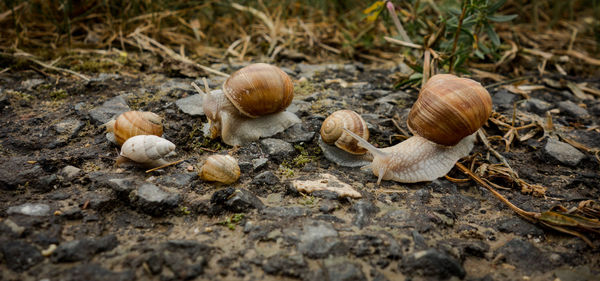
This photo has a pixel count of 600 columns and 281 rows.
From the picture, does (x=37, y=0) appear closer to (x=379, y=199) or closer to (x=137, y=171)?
(x=137, y=171)

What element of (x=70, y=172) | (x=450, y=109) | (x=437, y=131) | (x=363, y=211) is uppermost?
(x=450, y=109)

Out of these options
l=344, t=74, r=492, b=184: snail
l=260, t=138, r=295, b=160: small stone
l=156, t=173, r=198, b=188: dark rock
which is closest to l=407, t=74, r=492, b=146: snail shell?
l=344, t=74, r=492, b=184: snail

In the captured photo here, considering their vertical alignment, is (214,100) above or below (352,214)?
above

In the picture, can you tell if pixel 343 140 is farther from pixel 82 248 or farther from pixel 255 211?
pixel 82 248

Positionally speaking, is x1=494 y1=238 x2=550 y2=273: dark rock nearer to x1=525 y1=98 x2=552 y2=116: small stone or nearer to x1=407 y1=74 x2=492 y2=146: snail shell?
x1=407 y1=74 x2=492 y2=146: snail shell

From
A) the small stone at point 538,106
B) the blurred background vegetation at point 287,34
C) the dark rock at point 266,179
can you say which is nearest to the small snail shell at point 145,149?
the dark rock at point 266,179

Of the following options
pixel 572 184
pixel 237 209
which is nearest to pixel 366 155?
pixel 237 209

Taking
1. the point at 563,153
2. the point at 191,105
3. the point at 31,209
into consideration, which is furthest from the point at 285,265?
the point at 563,153
